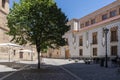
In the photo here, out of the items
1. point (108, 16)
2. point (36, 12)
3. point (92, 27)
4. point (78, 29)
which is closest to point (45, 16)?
point (36, 12)

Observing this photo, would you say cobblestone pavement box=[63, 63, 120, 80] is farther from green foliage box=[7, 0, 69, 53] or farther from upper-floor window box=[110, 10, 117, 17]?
upper-floor window box=[110, 10, 117, 17]

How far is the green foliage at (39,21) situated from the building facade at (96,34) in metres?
15.9

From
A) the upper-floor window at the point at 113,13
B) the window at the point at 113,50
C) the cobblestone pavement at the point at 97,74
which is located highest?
the upper-floor window at the point at 113,13

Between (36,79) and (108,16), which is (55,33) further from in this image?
(108,16)

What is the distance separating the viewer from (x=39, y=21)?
23.5 meters

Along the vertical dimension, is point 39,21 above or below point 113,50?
above

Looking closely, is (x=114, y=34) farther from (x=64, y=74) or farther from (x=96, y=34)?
(x=64, y=74)

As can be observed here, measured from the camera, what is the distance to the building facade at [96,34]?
4653 centimetres

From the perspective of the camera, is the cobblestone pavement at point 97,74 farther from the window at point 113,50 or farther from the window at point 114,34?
the window at point 114,34

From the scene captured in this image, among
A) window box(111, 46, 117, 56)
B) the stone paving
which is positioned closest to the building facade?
window box(111, 46, 117, 56)

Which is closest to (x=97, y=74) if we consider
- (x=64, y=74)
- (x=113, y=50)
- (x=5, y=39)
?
(x=64, y=74)

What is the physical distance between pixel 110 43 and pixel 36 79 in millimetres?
33523

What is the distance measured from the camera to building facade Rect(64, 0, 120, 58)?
46531mm

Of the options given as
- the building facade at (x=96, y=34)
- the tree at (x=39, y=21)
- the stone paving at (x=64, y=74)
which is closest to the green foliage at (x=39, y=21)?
the tree at (x=39, y=21)
